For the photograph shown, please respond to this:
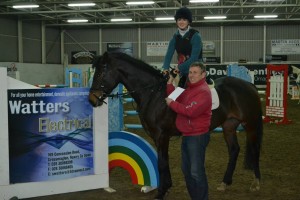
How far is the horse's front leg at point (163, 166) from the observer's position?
15.0ft

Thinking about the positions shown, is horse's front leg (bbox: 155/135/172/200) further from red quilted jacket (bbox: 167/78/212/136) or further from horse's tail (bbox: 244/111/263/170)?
horse's tail (bbox: 244/111/263/170)

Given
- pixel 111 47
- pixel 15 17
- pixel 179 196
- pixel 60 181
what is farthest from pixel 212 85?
pixel 111 47

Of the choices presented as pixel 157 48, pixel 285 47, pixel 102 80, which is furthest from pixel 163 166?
pixel 285 47

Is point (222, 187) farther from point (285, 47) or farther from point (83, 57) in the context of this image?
point (83, 57)

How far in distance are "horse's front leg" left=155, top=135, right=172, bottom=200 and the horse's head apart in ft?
2.89

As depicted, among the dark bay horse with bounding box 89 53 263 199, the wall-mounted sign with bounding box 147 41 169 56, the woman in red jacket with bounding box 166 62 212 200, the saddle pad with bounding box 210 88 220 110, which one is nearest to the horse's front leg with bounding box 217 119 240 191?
the dark bay horse with bounding box 89 53 263 199

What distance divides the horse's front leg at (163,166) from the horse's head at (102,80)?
88cm

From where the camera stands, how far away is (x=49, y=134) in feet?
15.0

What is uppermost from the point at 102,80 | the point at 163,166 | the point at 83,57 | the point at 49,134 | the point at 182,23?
the point at 83,57

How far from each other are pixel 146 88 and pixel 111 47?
1051 inches

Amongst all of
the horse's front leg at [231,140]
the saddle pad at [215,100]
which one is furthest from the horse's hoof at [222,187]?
the saddle pad at [215,100]

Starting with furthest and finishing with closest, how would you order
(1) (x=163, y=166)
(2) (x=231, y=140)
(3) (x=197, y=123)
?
(2) (x=231, y=140) → (1) (x=163, y=166) → (3) (x=197, y=123)

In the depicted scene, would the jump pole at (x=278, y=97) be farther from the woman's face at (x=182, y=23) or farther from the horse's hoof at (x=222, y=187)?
the woman's face at (x=182, y=23)

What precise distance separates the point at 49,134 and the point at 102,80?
3.05ft
